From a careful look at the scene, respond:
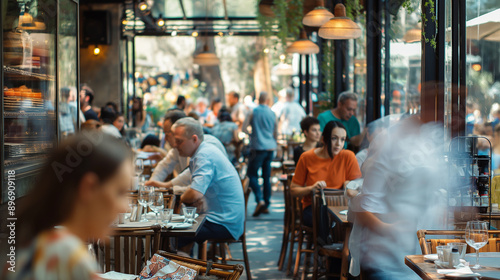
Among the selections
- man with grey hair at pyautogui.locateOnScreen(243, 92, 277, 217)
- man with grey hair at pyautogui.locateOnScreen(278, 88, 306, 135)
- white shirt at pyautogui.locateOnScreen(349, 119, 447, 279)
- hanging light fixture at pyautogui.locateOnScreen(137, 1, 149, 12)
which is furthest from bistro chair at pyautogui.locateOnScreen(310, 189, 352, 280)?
hanging light fixture at pyautogui.locateOnScreen(137, 1, 149, 12)

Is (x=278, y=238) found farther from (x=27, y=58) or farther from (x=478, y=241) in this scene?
(x=478, y=241)

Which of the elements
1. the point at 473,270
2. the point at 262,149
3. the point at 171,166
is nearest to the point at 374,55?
the point at 171,166

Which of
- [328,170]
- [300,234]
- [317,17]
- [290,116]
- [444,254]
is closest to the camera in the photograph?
[444,254]

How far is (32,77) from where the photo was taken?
4.35 m

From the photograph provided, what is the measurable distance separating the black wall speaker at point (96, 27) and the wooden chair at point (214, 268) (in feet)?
33.5

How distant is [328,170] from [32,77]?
2649mm

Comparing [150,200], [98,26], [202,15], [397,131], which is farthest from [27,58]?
[202,15]

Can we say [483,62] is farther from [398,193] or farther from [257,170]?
[398,193]

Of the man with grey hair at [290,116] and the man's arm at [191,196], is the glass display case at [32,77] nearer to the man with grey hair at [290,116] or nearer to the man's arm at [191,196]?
the man's arm at [191,196]

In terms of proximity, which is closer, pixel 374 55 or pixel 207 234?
→ pixel 207 234

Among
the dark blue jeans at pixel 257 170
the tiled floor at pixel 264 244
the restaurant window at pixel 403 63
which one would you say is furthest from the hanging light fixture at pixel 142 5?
the restaurant window at pixel 403 63

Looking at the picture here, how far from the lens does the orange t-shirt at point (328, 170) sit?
5383 mm

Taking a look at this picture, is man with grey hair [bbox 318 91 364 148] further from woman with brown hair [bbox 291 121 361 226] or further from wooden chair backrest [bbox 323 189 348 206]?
wooden chair backrest [bbox 323 189 348 206]

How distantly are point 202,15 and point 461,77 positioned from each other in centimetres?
1109
